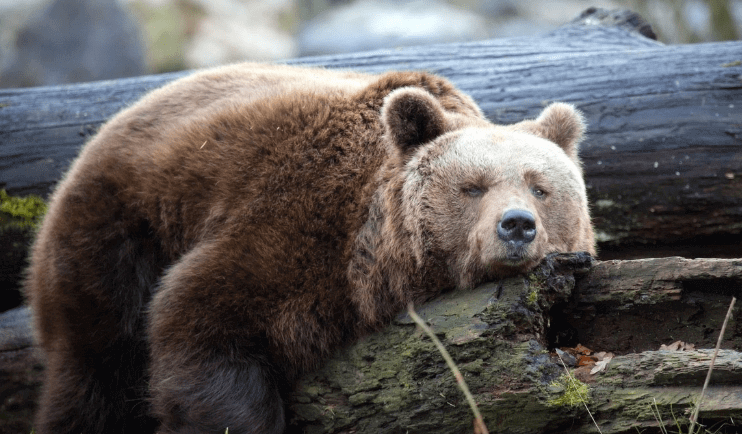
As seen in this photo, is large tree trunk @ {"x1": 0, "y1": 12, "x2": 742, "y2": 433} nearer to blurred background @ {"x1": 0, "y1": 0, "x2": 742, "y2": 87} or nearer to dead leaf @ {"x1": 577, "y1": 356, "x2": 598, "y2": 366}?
dead leaf @ {"x1": 577, "y1": 356, "x2": 598, "y2": 366}

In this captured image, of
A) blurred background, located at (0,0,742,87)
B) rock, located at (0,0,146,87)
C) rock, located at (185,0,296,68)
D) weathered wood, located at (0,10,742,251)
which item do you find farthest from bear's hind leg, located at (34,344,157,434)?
rock, located at (185,0,296,68)

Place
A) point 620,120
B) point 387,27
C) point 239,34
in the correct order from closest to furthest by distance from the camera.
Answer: point 620,120
point 387,27
point 239,34

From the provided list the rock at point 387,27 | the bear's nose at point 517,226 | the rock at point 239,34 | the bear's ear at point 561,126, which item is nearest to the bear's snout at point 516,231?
the bear's nose at point 517,226

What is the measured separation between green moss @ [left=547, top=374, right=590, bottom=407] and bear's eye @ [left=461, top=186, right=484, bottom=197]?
110 centimetres

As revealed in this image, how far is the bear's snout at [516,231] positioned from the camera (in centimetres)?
358

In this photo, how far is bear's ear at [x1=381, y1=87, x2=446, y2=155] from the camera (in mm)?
4113

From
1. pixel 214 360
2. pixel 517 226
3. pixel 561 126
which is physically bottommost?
pixel 214 360

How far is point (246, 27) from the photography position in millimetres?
26891

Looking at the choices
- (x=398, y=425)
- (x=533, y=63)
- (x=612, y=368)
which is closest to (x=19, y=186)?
(x=398, y=425)

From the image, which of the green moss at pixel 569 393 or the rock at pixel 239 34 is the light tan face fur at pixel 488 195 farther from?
the rock at pixel 239 34

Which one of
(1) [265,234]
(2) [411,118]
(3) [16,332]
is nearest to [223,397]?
(1) [265,234]

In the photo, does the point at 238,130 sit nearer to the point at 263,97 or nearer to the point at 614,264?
the point at 263,97

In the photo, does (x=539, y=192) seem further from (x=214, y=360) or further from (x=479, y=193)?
(x=214, y=360)

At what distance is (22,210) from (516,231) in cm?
419
